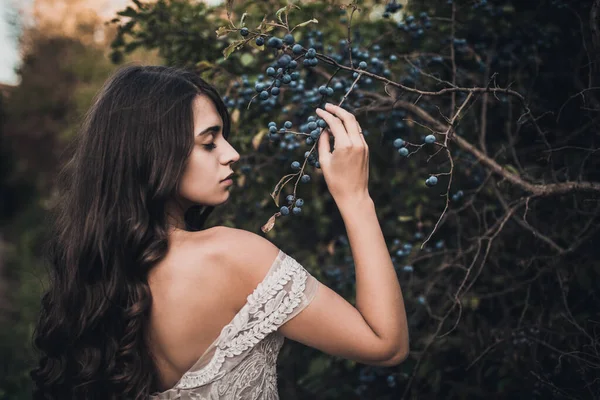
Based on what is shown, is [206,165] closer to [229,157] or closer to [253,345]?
[229,157]

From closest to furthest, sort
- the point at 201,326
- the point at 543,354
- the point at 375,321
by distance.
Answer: the point at 375,321 → the point at 201,326 → the point at 543,354

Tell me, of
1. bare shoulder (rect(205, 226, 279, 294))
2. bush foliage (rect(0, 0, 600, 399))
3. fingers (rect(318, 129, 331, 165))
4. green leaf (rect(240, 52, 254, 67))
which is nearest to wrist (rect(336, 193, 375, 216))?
fingers (rect(318, 129, 331, 165))

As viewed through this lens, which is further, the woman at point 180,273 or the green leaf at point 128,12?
the green leaf at point 128,12

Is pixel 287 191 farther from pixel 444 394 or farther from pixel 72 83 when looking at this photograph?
pixel 72 83

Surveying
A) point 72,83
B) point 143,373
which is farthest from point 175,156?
point 72,83

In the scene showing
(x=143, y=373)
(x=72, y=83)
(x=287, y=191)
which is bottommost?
(x=72, y=83)

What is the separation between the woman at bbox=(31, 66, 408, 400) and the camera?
4.18 ft

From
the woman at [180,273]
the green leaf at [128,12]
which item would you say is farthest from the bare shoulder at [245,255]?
the green leaf at [128,12]

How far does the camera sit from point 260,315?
133 cm

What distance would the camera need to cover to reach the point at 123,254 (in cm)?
141

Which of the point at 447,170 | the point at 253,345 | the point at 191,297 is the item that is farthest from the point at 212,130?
the point at 447,170

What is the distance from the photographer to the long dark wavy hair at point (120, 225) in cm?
139

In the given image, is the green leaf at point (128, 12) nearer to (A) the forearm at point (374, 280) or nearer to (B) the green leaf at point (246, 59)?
(B) the green leaf at point (246, 59)

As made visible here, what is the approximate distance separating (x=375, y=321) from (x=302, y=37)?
1364mm
